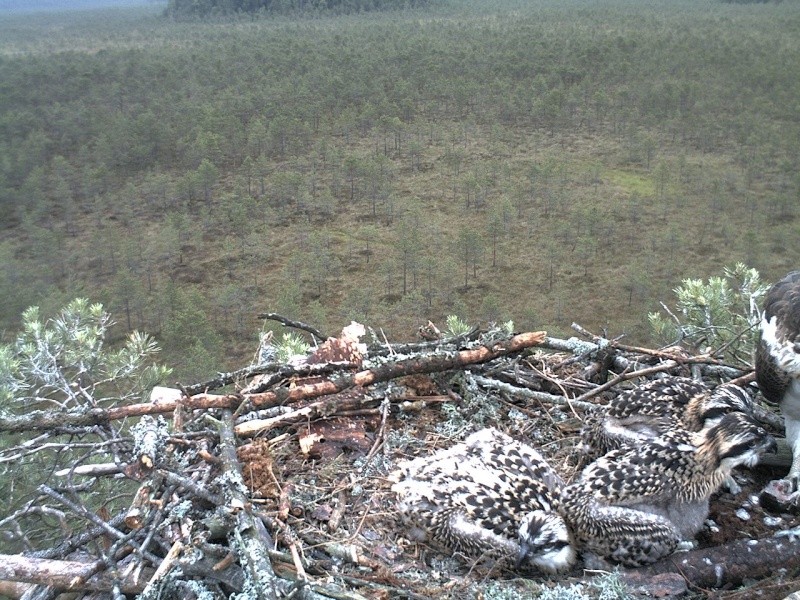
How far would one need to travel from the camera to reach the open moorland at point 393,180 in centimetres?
2323

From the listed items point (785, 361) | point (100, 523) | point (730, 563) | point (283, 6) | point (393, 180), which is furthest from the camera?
point (283, 6)

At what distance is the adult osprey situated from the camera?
3346mm

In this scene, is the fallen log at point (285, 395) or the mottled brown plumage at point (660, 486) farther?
the fallen log at point (285, 395)

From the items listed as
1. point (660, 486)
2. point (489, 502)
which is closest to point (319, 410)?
point (489, 502)

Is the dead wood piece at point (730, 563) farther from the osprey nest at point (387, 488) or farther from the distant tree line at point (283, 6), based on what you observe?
the distant tree line at point (283, 6)

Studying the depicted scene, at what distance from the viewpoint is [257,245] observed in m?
26.6

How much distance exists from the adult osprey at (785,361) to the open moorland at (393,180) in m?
11.3

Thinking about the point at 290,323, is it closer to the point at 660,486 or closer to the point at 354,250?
the point at 660,486

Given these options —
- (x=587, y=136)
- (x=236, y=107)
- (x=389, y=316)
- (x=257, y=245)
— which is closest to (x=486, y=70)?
(x=587, y=136)

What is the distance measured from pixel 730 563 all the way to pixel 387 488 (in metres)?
1.60

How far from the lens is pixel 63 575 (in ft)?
9.03

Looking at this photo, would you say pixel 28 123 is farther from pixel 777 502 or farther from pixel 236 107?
pixel 777 502

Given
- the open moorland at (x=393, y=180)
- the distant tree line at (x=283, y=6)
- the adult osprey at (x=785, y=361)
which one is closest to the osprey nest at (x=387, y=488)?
the adult osprey at (x=785, y=361)

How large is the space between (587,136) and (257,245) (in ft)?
65.2
